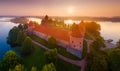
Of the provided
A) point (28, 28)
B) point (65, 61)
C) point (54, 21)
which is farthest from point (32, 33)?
point (65, 61)

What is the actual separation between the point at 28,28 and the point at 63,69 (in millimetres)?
17073

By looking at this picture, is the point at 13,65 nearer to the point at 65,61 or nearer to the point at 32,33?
the point at 65,61

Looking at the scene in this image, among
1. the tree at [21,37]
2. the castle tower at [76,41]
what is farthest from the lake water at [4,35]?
the castle tower at [76,41]

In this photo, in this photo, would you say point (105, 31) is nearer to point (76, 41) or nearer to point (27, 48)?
point (76, 41)

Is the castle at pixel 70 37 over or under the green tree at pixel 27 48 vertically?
over

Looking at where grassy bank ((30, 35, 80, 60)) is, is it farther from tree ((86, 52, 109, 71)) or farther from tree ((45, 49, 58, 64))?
tree ((86, 52, 109, 71))

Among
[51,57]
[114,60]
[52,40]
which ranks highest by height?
[52,40]

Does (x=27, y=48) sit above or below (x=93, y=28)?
below

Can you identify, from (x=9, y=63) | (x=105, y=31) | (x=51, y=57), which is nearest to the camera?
(x=9, y=63)

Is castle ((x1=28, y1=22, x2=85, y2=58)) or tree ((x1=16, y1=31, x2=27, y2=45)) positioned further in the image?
tree ((x1=16, y1=31, x2=27, y2=45))

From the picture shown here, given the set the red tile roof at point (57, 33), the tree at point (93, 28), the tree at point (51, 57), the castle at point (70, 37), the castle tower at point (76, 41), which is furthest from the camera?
the tree at point (93, 28)

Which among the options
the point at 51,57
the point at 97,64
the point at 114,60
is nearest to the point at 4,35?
the point at 51,57

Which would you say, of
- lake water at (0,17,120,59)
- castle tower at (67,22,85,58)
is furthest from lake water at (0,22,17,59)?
castle tower at (67,22,85,58)

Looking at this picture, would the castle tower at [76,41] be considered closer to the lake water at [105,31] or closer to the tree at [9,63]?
the tree at [9,63]
